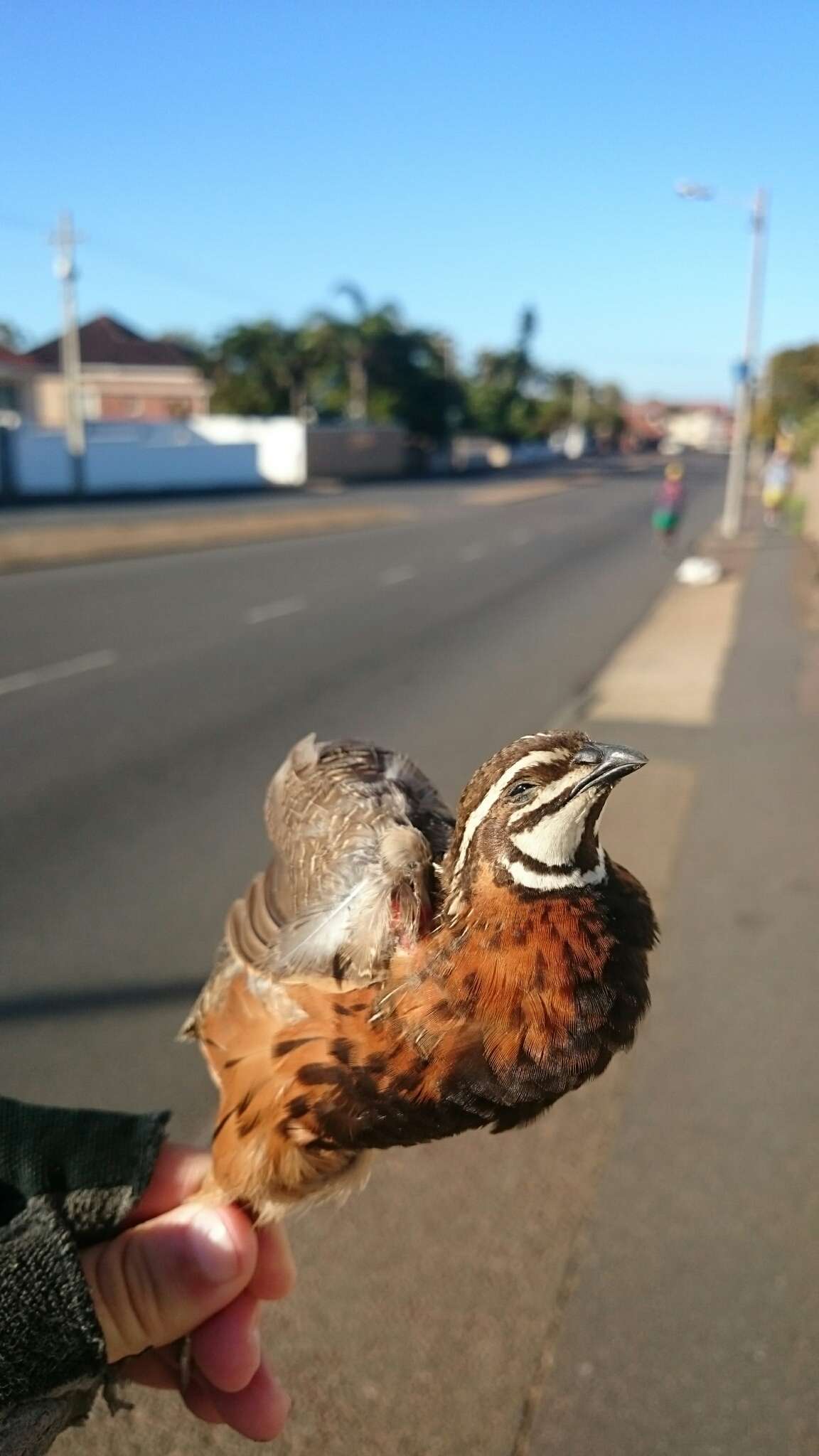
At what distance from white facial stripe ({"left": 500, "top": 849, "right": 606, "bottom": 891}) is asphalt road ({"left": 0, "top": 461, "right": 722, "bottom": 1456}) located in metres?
2.02

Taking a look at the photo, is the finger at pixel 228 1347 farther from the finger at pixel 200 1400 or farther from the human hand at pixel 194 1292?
the finger at pixel 200 1400

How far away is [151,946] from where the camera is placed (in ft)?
19.1

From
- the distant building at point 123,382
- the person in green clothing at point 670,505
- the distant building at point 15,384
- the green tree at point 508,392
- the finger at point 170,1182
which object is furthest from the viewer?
the green tree at point 508,392

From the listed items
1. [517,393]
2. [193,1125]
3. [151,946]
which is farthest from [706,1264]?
[517,393]

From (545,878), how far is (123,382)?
164 ft

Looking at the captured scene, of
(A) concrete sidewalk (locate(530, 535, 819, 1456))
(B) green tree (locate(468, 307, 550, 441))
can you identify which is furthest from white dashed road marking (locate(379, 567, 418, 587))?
(B) green tree (locate(468, 307, 550, 441))

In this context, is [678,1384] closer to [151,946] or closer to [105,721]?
[151,946]

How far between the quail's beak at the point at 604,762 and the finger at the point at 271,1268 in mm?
1150

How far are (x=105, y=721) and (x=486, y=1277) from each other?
7.31 metres

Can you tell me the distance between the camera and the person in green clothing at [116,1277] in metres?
1.65

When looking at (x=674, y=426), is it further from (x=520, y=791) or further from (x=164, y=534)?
(x=520, y=791)

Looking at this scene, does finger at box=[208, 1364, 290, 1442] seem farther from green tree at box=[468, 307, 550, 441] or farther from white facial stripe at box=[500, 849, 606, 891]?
green tree at box=[468, 307, 550, 441]

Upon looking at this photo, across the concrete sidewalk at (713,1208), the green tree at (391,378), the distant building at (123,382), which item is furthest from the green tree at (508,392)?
the concrete sidewalk at (713,1208)

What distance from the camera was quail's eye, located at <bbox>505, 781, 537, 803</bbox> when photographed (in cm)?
144
